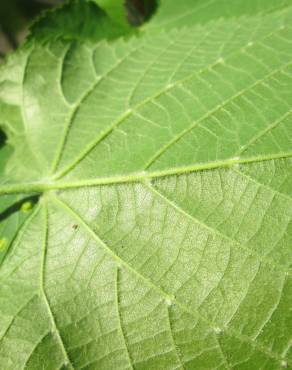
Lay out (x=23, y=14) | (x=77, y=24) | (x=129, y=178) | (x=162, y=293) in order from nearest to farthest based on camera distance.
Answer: (x=162, y=293) → (x=129, y=178) → (x=77, y=24) → (x=23, y=14)

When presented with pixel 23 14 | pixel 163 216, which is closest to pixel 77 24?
pixel 163 216

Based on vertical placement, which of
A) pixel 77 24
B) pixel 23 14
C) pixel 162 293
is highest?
pixel 77 24

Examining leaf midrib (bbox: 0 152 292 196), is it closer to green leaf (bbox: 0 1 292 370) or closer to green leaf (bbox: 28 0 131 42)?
green leaf (bbox: 0 1 292 370)

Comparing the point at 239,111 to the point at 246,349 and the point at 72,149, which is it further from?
the point at 246,349

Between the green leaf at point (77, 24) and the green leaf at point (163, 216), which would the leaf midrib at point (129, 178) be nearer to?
the green leaf at point (163, 216)

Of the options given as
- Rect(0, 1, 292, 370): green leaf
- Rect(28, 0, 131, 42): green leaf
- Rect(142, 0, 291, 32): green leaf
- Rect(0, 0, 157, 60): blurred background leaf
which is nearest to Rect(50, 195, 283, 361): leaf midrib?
Rect(0, 1, 292, 370): green leaf

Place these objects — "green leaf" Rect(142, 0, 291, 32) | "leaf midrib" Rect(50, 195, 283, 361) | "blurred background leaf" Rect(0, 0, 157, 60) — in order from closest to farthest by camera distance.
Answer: "leaf midrib" Rect(50, 195, 283, 361)
"green leaf" Rect(142, 0, 291, 32)
"blurred background leaf" Rect(0, 0, 157, 60)

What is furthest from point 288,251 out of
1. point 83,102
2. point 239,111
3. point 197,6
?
point 197,6

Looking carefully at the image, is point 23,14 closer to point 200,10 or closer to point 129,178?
point 200,10
